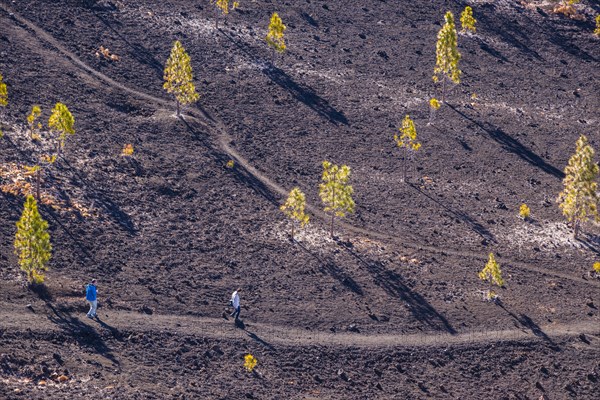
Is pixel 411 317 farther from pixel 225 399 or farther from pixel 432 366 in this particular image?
pixel 225 399

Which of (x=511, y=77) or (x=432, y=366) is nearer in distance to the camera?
(x=432, y=366)

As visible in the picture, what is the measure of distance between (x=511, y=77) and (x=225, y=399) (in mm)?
54414

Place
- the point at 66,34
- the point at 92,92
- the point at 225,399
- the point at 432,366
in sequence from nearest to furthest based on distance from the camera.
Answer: the point at 225,399 < the point at 432,366 < the point at 92,92 < the point at 66,34

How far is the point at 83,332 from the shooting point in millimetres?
55250

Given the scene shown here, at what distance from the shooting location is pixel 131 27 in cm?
9456

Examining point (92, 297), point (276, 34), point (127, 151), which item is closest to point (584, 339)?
point (92, 297)

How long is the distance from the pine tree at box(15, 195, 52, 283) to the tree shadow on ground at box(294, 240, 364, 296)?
18483 mm

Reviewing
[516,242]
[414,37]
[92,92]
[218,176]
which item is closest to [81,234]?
[218,176]

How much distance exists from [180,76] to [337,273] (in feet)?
82.5

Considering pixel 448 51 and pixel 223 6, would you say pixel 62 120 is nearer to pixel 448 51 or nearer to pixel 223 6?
pixel 223 6

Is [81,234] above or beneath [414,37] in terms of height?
beneath

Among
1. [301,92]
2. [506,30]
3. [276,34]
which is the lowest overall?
[301,92]

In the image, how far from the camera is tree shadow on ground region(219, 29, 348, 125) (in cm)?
8638

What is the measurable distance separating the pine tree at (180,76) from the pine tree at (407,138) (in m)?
17.3
